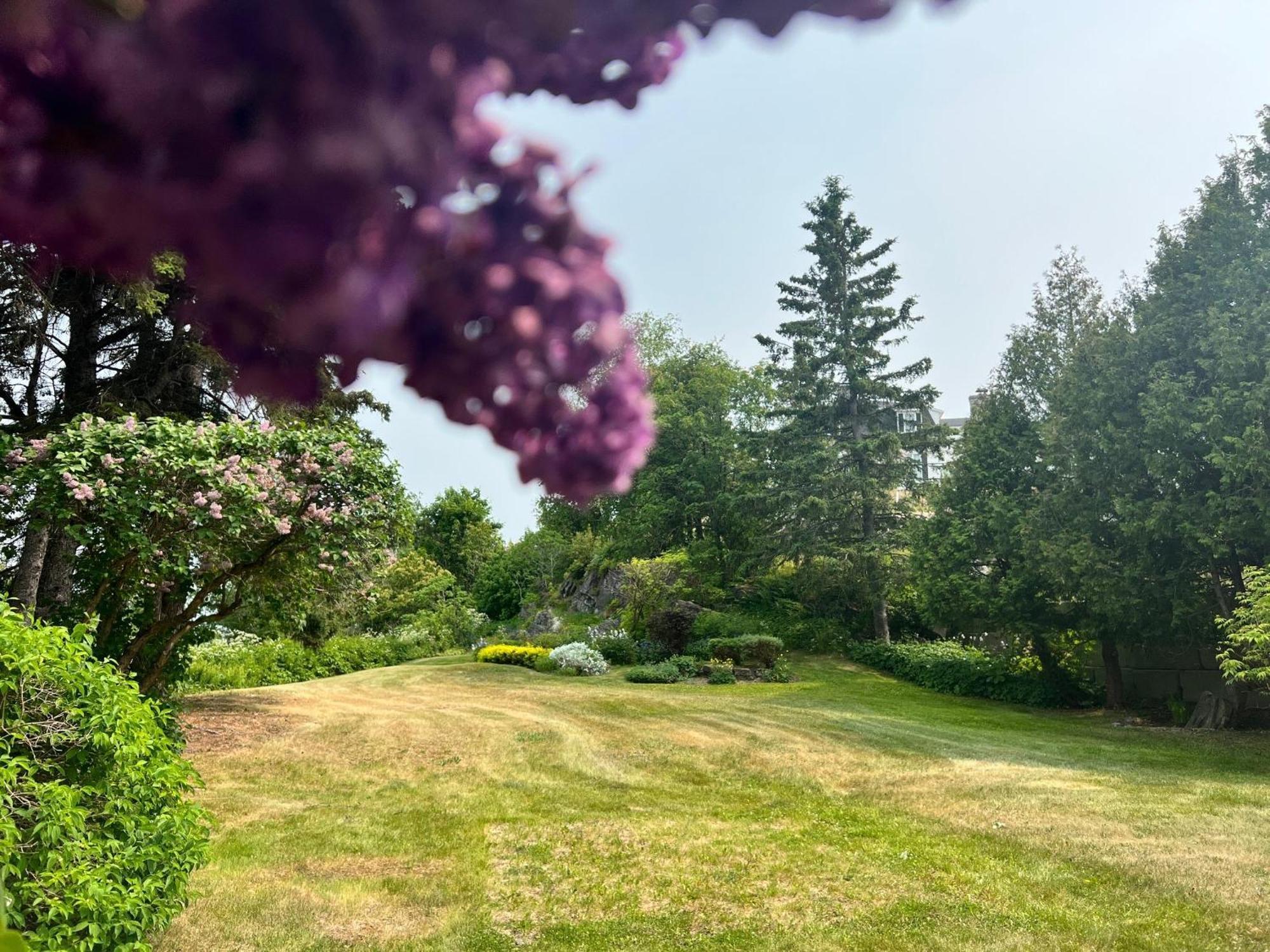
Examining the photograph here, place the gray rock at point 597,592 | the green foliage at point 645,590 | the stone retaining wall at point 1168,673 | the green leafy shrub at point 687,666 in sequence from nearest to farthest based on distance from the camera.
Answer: the stone retaining wall at point 1168,673, the green leafy shrub at point 687,666, the green foliage at point 645,590, the gray rock at point 597,592

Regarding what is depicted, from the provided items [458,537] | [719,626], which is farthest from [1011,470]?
[458,537]

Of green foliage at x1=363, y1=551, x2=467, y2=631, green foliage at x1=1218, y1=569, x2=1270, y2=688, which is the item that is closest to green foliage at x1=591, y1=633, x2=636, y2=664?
green foliage at x1=363, y1=551, x2=467, y2=631

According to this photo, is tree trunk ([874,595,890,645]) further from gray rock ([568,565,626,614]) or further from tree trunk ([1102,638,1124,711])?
gray rock ([568,565,626,614])

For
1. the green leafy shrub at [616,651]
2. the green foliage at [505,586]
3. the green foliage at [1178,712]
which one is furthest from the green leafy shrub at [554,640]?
the green foliage at [1178,712]

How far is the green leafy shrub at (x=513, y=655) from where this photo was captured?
763 inches

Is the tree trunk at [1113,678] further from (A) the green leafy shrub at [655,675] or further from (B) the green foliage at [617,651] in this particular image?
(B) the green foliage at [617,651]

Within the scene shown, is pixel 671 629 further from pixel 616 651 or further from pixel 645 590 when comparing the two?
pixel 645 590

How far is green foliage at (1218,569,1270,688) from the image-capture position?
1077 cm

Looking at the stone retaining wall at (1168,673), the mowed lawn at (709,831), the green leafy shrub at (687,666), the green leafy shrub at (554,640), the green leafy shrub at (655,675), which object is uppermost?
the stone retaining wall at (1168,673)

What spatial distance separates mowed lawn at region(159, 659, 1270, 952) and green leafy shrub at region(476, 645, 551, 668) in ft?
18.1

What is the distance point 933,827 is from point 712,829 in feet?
6.69

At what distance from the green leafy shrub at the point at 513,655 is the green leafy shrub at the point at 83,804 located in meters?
14.9

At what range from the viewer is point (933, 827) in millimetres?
7777

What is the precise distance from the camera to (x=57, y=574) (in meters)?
10.1
